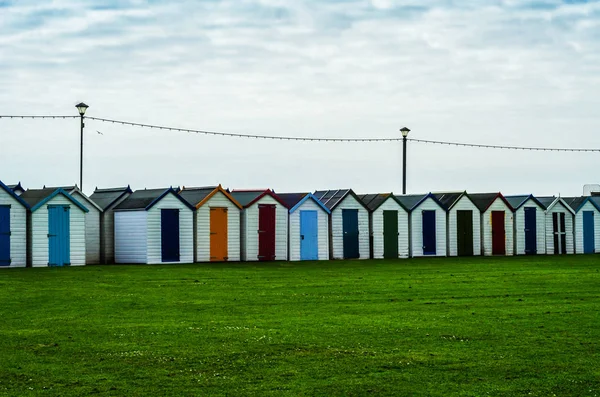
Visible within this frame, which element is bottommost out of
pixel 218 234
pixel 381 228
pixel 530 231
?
pixel 530 231

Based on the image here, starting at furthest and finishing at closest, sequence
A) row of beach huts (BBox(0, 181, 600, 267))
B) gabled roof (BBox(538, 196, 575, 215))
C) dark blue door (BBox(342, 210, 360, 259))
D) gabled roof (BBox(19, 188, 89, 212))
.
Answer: gabled roof (BBox(538, 196, 575, 215)) < dark blue door (BBox(342, 210, 360, 259)) < row of beach huts (BBox(0, 181, 600, 267)) < gabled roof (BBox(19, 188, 89, 212))

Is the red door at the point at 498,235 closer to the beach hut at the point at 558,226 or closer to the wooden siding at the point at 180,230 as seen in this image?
the beach hut at the point at 558,226

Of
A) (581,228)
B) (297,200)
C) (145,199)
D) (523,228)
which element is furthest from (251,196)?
(581,228)

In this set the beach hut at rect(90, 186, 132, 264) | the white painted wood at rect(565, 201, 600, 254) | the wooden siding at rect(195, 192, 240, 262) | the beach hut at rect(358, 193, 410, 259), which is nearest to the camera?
the beach hut at rect(90, 186, 132, 264)

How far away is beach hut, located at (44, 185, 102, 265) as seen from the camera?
141 feet

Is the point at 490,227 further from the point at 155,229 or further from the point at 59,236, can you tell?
the point at 59,236

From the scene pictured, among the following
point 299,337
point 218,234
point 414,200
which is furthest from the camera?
point 414,200

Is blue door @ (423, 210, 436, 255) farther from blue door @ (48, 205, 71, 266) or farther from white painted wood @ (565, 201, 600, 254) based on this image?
blue door @ (48, 205, 71, 266)

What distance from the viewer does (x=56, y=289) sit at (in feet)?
88.6

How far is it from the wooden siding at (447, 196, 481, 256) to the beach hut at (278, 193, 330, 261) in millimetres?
7897

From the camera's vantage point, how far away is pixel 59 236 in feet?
132

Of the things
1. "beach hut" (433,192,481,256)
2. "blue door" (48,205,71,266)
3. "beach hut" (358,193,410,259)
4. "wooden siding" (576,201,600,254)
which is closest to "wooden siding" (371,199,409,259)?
"beach hut" (358,193,410,259)

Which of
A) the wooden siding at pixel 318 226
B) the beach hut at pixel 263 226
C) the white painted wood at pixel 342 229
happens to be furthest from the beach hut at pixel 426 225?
the beach hut at pixel 263 226

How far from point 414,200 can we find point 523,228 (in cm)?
780
